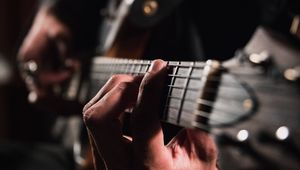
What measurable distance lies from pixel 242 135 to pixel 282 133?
Result: 0.03 m

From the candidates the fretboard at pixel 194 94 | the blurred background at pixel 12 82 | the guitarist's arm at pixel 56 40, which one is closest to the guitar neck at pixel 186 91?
the fretboard at pixel 194 94

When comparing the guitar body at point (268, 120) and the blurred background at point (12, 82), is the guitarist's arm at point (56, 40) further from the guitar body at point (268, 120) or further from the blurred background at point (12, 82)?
the guitar body at point (268, 120)

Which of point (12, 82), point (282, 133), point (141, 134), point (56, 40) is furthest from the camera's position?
point (12, 82)

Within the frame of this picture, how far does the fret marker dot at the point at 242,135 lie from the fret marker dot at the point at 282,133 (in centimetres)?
3

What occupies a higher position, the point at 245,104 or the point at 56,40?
→ the point at 56,40

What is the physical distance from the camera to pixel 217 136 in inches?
12.1

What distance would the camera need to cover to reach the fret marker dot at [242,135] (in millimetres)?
287

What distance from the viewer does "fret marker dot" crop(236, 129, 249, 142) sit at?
0.29 meters

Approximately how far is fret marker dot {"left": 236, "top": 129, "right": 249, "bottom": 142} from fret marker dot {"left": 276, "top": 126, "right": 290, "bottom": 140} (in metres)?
0.03

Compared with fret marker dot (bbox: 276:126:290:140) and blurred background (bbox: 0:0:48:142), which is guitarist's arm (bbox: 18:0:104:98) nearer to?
blurred background (bbox: 0:0:48:142)

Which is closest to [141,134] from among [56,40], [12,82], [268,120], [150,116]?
[150,116]

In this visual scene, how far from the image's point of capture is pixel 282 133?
26 centimetres

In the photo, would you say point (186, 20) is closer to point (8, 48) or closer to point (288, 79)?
point (288, 79)

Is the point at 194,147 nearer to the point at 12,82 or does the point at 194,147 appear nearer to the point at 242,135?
the point at 242,135
